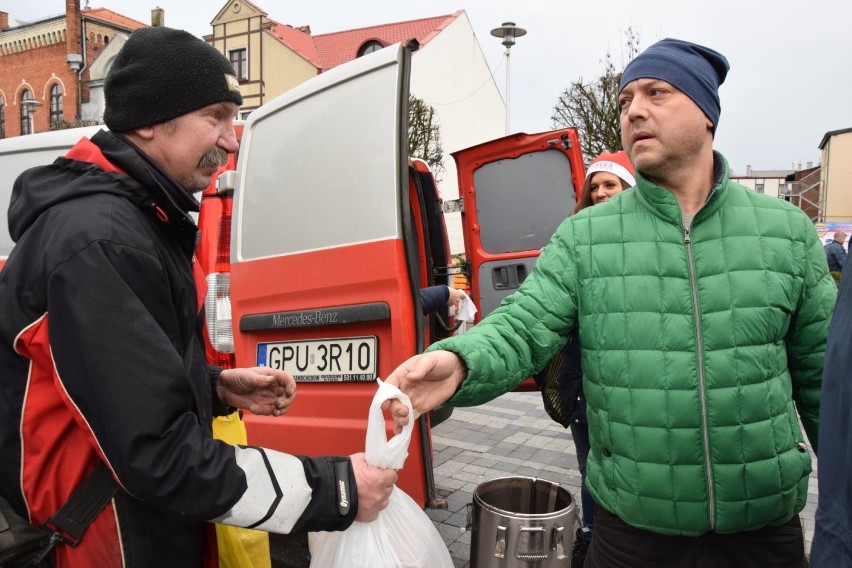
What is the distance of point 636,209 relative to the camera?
1.77 meters

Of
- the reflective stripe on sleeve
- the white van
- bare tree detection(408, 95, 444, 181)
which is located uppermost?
bare tree detection(408, 95, 444, 181)

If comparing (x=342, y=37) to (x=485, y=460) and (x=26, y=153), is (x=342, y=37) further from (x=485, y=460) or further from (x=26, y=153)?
(x=485, y=460)

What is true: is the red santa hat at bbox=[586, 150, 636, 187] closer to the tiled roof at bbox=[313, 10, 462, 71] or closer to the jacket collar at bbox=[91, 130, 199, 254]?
→ the jacket collar at bbox=[91, 130, 199, 254]

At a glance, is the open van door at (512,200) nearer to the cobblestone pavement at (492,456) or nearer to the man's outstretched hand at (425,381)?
the cobblestone pavement at (492,456)

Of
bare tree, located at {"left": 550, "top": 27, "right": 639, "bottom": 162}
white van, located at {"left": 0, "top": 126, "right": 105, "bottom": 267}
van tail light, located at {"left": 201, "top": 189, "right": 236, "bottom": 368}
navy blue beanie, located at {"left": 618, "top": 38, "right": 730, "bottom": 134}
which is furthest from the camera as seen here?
bare tree, located at {"left": 550, "top": 27, "right": 639, "bottom": 162}

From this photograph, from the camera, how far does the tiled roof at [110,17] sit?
3506cm

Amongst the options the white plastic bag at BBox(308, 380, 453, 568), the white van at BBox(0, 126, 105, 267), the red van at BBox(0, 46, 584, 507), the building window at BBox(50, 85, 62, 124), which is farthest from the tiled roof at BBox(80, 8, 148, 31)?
the white plastic bag at BBox(308, 380, 453, 568)

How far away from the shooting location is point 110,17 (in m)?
36.4

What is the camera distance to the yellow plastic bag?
71.4 inches

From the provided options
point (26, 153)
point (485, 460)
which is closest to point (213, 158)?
point (26, 153)

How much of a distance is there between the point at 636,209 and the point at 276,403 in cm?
112

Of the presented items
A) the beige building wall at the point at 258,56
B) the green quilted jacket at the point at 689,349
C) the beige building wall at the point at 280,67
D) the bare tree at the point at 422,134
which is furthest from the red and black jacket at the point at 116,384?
the beige building wall at the point at 280,67

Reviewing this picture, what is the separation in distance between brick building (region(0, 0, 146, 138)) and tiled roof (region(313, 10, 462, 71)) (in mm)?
10923

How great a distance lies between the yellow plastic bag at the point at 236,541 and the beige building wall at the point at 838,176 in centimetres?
4895
